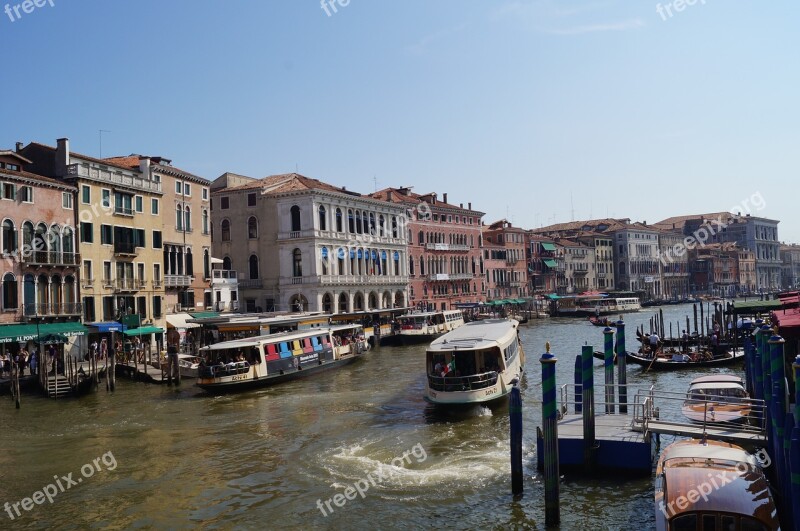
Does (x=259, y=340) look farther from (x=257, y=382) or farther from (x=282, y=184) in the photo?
(x=282, y=184)

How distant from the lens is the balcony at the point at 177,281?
119 ft

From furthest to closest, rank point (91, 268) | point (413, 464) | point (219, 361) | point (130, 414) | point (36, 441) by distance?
point (91, 268), point (219, 361), point (130, 414), point (36, 441), point (413, 464)

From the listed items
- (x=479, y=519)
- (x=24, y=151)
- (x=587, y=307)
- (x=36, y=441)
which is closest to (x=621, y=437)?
(x=479, y=519)

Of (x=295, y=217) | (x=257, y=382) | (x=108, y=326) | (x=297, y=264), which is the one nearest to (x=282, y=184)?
(x=295, y=217)

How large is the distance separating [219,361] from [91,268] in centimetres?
997

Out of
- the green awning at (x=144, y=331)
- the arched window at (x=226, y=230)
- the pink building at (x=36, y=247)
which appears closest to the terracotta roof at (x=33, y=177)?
the pink building at (x=36, y=247)

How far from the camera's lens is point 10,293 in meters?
26.8

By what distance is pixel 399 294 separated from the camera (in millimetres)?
56000

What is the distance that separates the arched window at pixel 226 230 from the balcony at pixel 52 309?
18.7 m

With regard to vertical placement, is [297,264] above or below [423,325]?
above

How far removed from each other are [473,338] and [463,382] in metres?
2.39

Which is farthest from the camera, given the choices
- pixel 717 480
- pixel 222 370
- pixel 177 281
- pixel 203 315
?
pixel 203 315

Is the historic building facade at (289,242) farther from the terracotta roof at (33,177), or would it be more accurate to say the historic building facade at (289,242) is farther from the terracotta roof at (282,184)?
the terracotta roof at (33,177)

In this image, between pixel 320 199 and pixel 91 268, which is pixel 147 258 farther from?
pixel 320 199
